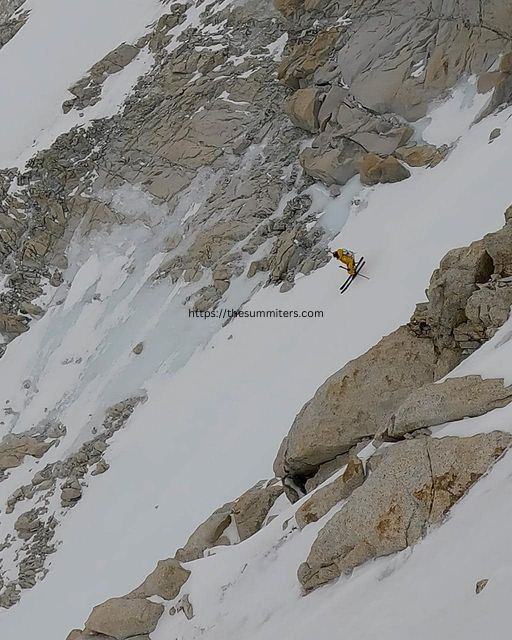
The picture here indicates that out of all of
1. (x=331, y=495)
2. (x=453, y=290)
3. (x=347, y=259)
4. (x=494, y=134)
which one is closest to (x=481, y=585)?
(x=331, y=495)

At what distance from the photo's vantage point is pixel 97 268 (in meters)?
27.3

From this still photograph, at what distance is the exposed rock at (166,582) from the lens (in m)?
10.7

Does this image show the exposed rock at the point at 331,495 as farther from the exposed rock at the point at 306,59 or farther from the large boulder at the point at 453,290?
the exposed rock at the point at 306,59

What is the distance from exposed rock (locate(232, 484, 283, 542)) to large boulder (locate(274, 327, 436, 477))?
1.21 meters

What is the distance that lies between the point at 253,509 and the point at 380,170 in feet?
43.6

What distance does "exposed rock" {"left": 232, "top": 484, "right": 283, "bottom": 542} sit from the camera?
1235cm

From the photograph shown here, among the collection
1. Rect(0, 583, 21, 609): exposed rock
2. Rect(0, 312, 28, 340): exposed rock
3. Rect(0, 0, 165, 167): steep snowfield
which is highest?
Rect(0, 0, 165, 167): steep snowfield

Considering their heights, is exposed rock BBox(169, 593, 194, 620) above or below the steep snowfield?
below

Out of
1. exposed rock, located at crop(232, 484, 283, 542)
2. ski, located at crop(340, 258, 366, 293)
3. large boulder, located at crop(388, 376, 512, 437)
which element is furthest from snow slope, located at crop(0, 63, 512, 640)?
large boulder, located at crop(388, 376, 512, 437)

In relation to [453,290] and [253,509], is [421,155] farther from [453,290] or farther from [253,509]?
[253,509]

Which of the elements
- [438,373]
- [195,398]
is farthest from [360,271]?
[438,373]

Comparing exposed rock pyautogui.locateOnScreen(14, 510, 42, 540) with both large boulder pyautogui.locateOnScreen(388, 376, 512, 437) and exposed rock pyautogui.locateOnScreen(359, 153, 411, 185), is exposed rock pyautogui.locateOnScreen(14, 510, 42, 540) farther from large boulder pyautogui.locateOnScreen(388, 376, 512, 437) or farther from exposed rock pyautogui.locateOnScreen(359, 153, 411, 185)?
exposed rock pyautogui.locateOnScreen(359, 153, 411, 185)

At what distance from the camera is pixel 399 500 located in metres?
7.74

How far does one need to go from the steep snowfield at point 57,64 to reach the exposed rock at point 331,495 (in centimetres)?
2535
